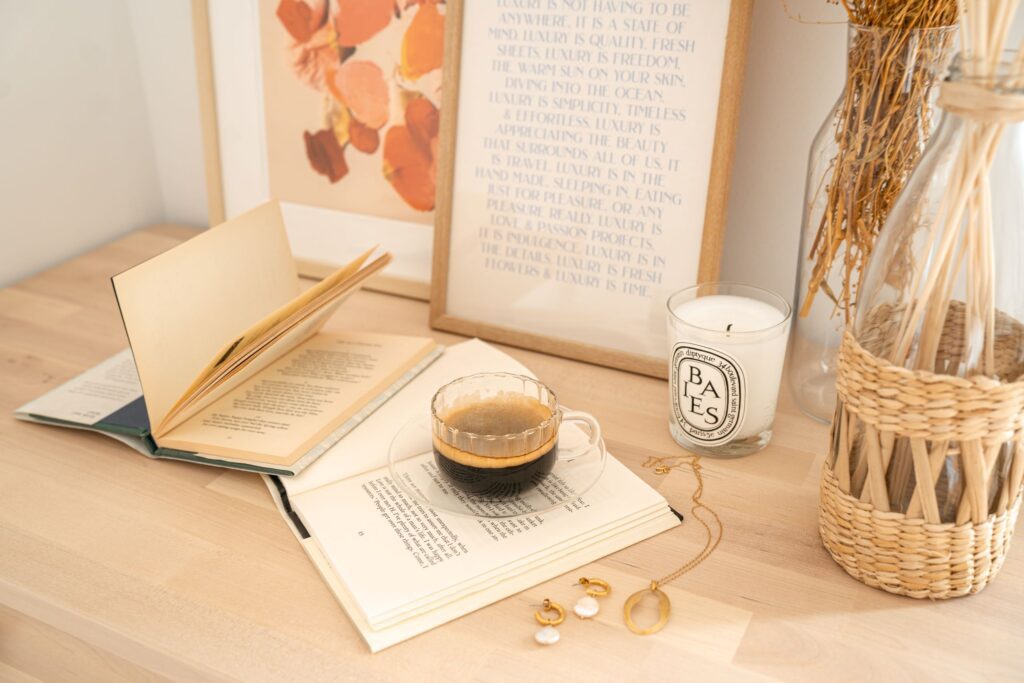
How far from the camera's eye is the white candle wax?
0.73 metres

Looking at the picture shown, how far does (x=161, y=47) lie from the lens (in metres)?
1.21

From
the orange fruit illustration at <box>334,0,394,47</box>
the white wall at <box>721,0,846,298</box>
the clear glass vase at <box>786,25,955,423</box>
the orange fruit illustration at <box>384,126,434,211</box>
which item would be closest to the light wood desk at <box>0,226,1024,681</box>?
the clear glass vase at <box>786,25,955,423</box>

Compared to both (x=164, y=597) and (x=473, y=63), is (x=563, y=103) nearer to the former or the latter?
(x=473, y=63)

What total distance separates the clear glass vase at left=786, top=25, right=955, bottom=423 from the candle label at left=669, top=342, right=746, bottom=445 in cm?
12

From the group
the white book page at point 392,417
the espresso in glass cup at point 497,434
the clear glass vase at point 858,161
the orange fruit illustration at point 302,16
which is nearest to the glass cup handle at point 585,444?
the espresso in glass cup at point 497,434

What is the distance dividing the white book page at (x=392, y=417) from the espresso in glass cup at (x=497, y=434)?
7 cm

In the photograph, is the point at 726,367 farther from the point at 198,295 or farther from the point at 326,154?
the point at 326,154

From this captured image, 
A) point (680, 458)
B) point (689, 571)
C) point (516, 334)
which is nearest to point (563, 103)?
point (516, 334)

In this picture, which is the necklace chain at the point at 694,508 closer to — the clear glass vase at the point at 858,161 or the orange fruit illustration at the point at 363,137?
the clear glass vase at the point at 858,161

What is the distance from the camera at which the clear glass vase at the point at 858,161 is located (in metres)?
0.67

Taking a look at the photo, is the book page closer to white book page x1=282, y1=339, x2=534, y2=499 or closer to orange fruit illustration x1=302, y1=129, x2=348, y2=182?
white book page x1=282, y1=339, x2=534, y2=499

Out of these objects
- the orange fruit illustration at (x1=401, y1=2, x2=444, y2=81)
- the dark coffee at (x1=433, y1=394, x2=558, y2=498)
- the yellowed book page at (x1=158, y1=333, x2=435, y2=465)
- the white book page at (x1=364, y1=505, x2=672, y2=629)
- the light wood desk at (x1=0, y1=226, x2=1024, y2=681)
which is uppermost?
the orange fruit illustration at (x1=401, y1=2, x2=444, y2=81)

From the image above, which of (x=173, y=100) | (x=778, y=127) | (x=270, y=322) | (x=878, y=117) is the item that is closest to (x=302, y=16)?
(x=173, y=100)

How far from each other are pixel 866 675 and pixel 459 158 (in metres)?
0.62
